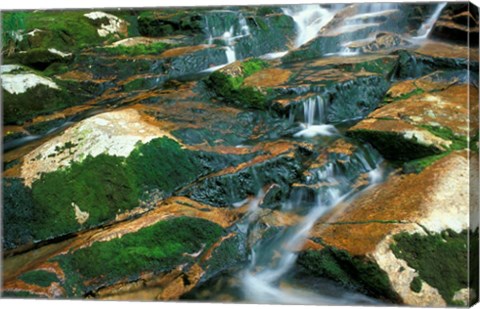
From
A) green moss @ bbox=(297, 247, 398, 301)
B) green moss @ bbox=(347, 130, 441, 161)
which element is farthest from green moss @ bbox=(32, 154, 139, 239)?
green moss @ bbox=(347, 130, 441, 161)

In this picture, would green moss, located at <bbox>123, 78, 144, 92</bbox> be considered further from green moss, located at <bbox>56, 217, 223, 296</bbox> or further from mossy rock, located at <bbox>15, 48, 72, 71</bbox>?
green moss, located at <bbox>56, 217, 223, 296</bbox>

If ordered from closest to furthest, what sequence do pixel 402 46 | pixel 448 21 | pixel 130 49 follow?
pixel 448 21, pixel 402 46, pixel 130 49

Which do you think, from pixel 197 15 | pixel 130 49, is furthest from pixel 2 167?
pixel 197 15

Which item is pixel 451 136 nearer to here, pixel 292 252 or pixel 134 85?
pixel 292 252

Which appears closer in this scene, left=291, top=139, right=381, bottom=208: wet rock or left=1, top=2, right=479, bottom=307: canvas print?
left=1, top=2, right=479, bottom=307: canvas print

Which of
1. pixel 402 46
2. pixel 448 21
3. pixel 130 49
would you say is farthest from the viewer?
pixel 130 49

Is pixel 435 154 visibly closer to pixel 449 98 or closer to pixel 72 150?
pixel 449 98

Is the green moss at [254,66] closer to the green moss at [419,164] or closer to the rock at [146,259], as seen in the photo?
the rock at [146,259]
